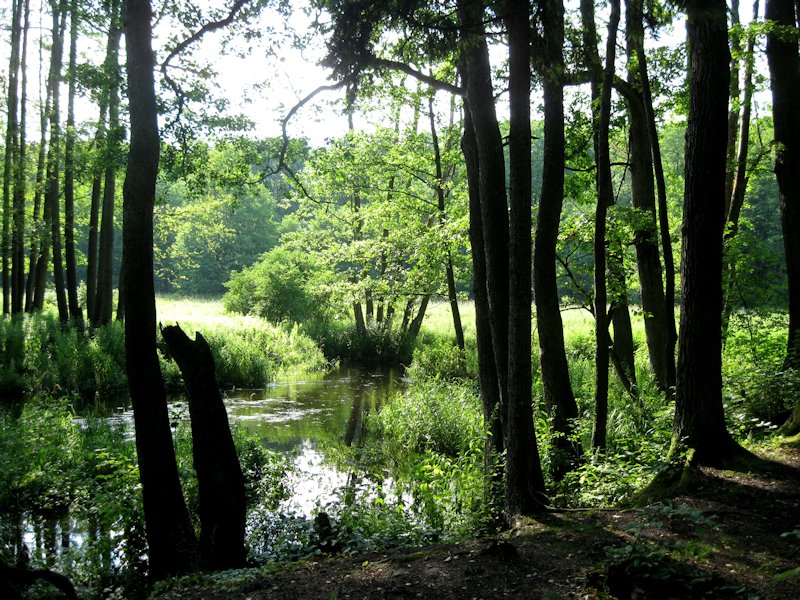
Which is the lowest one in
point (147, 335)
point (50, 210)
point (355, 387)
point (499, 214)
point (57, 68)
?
point (355, 387)

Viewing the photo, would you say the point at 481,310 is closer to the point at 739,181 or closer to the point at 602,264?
the point at 602,264

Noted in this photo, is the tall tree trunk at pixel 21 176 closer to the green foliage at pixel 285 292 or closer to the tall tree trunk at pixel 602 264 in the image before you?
the green foliage at pixel 285 292

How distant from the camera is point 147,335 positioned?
5934mm

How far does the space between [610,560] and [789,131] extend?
754 cm

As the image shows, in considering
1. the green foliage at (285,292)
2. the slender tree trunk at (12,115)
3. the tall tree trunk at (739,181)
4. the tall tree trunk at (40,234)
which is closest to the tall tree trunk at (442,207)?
the tall tree trunk at (739,181)

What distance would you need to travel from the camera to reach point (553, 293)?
26.2ft

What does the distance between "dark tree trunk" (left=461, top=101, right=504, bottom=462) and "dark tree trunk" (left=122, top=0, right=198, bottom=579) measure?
11.6ft

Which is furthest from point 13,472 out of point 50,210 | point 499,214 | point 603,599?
point 50,210

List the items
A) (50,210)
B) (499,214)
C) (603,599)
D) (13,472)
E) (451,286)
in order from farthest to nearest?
1. (50,210)
2. (451,286)
3. (13,472)
4. (499,214)
5. (603,599)

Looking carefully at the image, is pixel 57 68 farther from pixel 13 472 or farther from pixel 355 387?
pixel 13 472

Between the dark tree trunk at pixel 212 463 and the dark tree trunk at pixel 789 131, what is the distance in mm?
7528

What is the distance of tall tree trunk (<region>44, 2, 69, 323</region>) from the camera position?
18.6 metres

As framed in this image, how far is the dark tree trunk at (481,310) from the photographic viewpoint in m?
7.49

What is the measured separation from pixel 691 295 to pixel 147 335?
5154 mm
